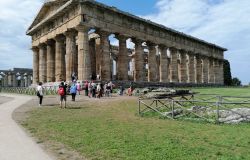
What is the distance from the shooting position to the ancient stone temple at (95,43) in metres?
43.7

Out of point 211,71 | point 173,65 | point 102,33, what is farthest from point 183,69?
point 102,33

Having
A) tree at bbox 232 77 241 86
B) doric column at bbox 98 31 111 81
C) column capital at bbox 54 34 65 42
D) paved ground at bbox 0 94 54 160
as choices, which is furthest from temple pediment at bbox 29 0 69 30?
tree at bbox 232 77 241 86

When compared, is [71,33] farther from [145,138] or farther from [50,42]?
[145,138]

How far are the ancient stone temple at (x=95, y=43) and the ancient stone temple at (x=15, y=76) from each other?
39432mm

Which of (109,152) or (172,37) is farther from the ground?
(172,37)

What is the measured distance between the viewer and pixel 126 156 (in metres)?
9.84

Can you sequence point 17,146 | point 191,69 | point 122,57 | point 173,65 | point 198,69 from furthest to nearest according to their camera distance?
point 198,69 → point 191,69 → point 173,65 → point 122,57 → point 17,146

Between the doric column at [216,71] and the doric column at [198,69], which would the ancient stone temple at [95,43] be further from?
the doric column at [216,71]

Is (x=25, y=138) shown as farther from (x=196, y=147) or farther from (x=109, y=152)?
(x=196, y=147)

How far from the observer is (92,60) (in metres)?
58.7

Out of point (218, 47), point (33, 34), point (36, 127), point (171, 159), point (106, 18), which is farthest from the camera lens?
point (218, 47)

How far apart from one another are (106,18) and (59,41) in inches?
380

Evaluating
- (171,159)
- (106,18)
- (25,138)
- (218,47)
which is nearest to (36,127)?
(25,138)

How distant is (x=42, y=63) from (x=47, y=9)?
385 inches
